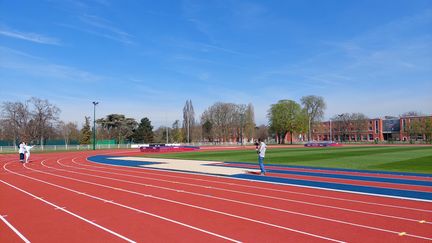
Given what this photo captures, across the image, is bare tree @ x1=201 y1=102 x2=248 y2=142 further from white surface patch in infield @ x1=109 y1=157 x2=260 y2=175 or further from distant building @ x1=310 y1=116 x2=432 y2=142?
white surface patch in infield @ x1=109 y1=157 x2=260 y2=175

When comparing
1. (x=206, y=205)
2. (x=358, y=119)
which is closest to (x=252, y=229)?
(x=206, y=205)

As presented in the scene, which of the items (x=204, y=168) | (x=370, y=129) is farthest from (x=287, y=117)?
(x=204, y=168)

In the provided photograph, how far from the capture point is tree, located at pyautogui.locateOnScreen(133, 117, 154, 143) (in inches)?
3661

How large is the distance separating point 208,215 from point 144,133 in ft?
287

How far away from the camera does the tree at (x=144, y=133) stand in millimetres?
93000

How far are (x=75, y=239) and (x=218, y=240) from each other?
2.71 meters

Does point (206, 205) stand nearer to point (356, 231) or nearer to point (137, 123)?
point (356, 231)

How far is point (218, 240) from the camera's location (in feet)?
20.5

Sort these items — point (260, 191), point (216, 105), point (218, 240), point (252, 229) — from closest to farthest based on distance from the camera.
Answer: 1. point (218, 240)
2. point (252, 229)
3. point (260, 191)
4. point (216, 105)

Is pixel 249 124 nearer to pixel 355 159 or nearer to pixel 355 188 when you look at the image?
pixel 355 159

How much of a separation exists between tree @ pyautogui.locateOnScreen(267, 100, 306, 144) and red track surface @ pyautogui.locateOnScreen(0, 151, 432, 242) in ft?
249

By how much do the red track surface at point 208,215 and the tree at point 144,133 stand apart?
81.0 meters

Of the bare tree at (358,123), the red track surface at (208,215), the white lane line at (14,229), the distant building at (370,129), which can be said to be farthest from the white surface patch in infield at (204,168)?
the bare tree at (358,123)

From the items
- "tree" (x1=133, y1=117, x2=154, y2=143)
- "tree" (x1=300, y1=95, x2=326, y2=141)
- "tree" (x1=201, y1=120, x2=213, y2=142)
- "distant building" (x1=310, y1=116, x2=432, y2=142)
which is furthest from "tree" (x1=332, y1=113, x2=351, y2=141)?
"tree" (x1=133, y1=117, x2=154, y2=143)
